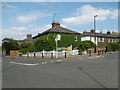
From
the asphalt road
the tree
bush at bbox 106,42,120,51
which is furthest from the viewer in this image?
bush at bbox 106,42,120,51

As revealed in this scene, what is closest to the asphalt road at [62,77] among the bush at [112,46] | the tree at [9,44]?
the tree at [9,44]

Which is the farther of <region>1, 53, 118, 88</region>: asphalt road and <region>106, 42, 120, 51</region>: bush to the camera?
<region>106, 42, 120, 51</region>: bush

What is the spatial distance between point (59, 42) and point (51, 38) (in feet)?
7.19

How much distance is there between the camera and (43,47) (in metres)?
29.1

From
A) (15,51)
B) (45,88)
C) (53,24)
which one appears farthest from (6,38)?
(45,88)

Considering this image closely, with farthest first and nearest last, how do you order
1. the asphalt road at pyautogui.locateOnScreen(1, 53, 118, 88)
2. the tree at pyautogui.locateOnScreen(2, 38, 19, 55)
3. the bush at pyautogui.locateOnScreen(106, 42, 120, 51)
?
the bush at pyautogui.locateOnScreen(106, 42, 120, 51)
the tree at pyautogui.locateOnScreen(2, 38, 19, 55)
the asphalt road at pyautogui.locateOnScreen(1, 53, 118, 88)

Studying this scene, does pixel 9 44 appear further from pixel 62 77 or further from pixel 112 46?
pixel 62 77

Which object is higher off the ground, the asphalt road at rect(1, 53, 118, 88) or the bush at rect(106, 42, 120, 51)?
the bush at rect(106, 42, 120, 51)

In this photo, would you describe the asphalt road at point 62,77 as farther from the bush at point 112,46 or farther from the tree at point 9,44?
the bush at point 112,46

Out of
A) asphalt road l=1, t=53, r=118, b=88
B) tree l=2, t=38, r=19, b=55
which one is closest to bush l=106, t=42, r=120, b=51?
tree l=2, t=38, r=19, b=55

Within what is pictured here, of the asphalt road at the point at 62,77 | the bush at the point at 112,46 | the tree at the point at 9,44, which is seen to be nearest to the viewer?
the asphalt road at the point at 62,77

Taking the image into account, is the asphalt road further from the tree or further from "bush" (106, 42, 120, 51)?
"bush" (106, 42, 120, 51)

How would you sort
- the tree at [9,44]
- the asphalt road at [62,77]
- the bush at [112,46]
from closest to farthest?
the asphalt road at [62,77]
the tree at [9,44]
the bush at [112,46]

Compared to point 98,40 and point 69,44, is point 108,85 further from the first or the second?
point 98,40
